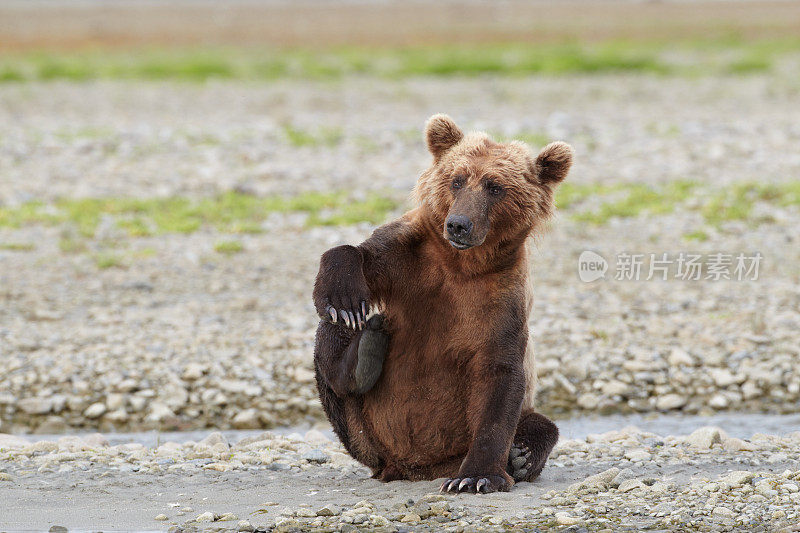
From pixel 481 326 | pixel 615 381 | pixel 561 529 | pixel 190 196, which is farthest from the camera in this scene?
pixel 190 196

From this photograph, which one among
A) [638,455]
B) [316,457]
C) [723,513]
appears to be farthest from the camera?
[316,457]

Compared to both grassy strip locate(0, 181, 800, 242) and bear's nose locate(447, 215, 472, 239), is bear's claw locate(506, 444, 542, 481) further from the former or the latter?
grassy strip locate(0, 181, 800, 242)

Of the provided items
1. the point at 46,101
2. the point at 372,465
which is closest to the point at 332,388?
the point at 372,465

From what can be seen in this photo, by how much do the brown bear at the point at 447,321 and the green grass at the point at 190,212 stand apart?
228 inches

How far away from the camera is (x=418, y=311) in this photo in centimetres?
527

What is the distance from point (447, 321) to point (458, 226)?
1.86 ft

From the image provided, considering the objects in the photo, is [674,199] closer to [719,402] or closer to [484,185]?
[719,402]

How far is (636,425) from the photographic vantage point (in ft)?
24.0

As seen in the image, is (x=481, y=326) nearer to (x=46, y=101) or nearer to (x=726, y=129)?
(x=726, y=129)

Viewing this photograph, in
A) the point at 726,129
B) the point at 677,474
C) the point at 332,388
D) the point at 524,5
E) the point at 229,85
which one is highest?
the point at 524,5

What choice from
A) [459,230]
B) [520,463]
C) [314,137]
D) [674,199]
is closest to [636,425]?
[520,463]

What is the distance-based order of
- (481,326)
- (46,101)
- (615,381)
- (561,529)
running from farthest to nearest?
(46,101)
(615,381)
(481,326)
(561,529)

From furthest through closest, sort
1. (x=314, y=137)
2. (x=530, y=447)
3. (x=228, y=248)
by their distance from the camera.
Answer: (x=314, y=137), (x=228, y=248), (x=530, y=447)

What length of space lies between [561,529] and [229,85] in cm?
1796
